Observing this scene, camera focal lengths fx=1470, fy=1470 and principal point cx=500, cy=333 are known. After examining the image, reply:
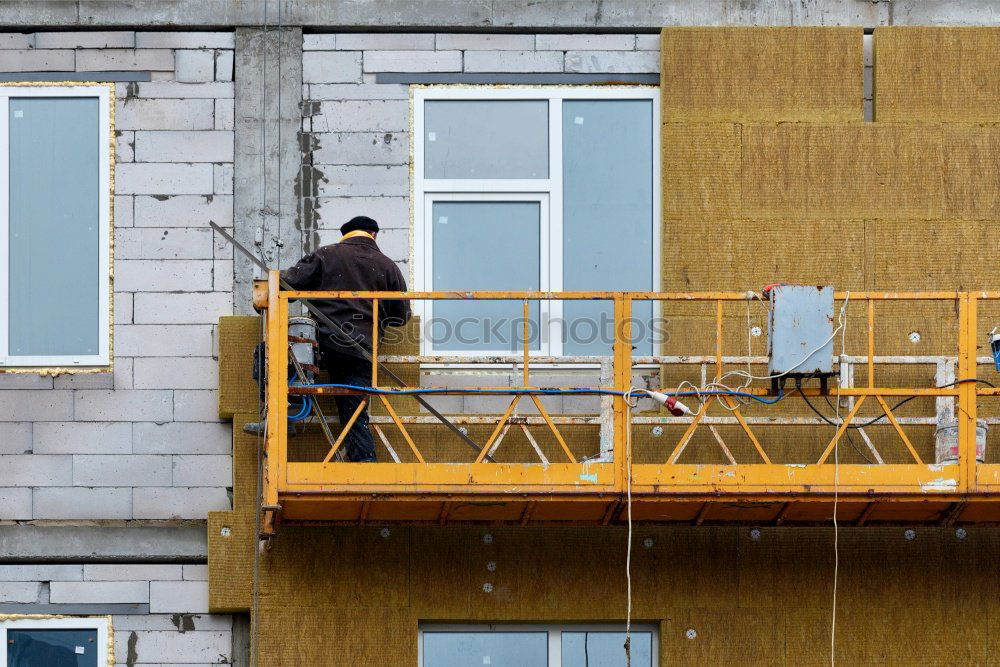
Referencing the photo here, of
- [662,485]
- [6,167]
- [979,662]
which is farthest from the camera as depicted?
[6,167]

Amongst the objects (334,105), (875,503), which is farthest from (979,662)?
(334,105)

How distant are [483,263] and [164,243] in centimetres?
218

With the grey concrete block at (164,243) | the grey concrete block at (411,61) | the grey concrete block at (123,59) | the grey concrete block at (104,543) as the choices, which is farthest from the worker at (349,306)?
the grey concrete block at (123,59)

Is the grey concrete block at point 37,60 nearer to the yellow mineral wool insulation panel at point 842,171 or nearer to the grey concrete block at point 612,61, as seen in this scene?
the grey concrete block at point 612,61

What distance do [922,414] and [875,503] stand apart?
46.5 inches

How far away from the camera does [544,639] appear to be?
9711 mm

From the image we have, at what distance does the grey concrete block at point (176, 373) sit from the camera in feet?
32.4

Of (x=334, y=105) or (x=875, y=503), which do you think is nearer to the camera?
(x=875, y=503)

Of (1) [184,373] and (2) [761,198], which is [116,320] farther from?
(2) [761,198]

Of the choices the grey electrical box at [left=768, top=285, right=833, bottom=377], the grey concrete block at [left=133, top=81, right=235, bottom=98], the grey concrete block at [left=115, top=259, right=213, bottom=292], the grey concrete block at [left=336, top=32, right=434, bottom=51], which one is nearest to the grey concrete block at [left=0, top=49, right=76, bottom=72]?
the grey concrete block at [left=133, top=81, right=235, bottom=98]

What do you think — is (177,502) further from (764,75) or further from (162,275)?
(764,75)

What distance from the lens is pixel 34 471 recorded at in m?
9.79

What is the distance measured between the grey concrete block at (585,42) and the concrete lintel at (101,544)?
4076 millimetres

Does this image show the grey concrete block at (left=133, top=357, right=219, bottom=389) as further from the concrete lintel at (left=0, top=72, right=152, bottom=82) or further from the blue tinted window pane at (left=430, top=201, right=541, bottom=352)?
the concrete lintel at (left=0, top=72, right=152, bottom=82)
